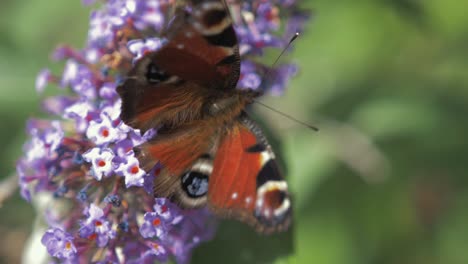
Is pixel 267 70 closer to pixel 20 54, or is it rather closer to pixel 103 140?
pixel 103 140

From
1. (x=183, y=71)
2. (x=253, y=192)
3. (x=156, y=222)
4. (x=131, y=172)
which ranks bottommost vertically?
(x=156, y=222)

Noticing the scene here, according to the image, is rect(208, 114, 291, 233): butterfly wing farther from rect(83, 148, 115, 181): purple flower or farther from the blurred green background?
the blurred green background

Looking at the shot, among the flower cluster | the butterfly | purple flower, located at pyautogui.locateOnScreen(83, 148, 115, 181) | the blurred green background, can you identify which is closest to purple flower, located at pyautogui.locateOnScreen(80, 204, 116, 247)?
the flower cluster

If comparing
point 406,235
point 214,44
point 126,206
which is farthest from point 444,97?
point 126,206

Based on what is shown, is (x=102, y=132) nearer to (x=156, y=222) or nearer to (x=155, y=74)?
(x=155, y=74)

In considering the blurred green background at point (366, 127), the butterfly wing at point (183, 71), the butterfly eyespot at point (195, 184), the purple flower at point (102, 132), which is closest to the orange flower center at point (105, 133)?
the purple flower at point (102, 132)

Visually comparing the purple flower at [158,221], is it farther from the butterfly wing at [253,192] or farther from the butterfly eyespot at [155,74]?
the butterfly eyespot at [155,74]

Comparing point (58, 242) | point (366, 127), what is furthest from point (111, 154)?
point (366, 127)
